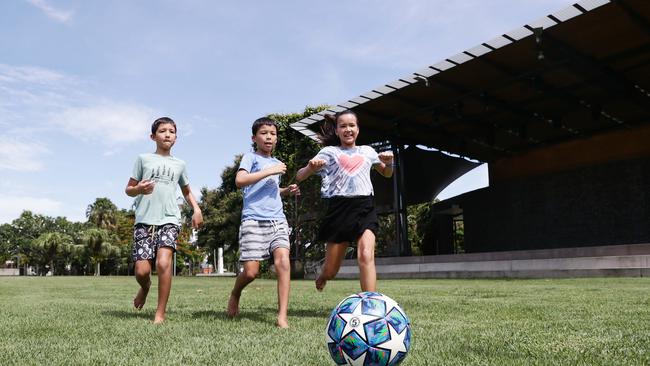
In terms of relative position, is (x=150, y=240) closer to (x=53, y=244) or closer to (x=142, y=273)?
(x=142, y=273)

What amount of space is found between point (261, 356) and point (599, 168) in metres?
26.9

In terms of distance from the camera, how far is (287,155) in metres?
30.0

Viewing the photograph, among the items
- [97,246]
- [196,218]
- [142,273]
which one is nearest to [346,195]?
[196,218]

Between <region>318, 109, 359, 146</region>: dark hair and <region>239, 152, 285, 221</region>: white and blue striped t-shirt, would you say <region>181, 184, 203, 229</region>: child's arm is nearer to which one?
<region>239, 152, 285, 221</region>: white and blue striped t-shirt

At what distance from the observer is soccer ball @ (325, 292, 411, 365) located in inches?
116

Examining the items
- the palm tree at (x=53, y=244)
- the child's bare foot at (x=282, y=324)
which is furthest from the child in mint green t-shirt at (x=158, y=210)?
the palm tree at (x=53, y=244)

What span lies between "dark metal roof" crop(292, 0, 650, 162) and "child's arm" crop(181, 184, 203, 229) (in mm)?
13280

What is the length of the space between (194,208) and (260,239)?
3.26 feet

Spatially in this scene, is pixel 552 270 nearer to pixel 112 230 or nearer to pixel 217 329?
pixel 217 329

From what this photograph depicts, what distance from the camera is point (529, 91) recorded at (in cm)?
2281

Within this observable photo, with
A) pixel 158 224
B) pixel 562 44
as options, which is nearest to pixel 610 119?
pixel 562 44

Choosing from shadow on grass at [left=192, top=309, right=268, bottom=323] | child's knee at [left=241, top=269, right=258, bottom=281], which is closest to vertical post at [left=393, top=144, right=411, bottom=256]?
shadow on grass at [left=192, top=309, right=268, bottom=323]

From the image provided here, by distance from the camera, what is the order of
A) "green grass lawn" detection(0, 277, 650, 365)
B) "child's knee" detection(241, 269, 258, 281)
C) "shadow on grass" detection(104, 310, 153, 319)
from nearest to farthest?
"green grass lawn" detection(0, 277, 650, 365) → "child's knee" detection(241, 269, 258, 281) → "shadow on grass" detection(104, 310, 153, 319)

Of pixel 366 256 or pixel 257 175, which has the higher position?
pixel 257 175
